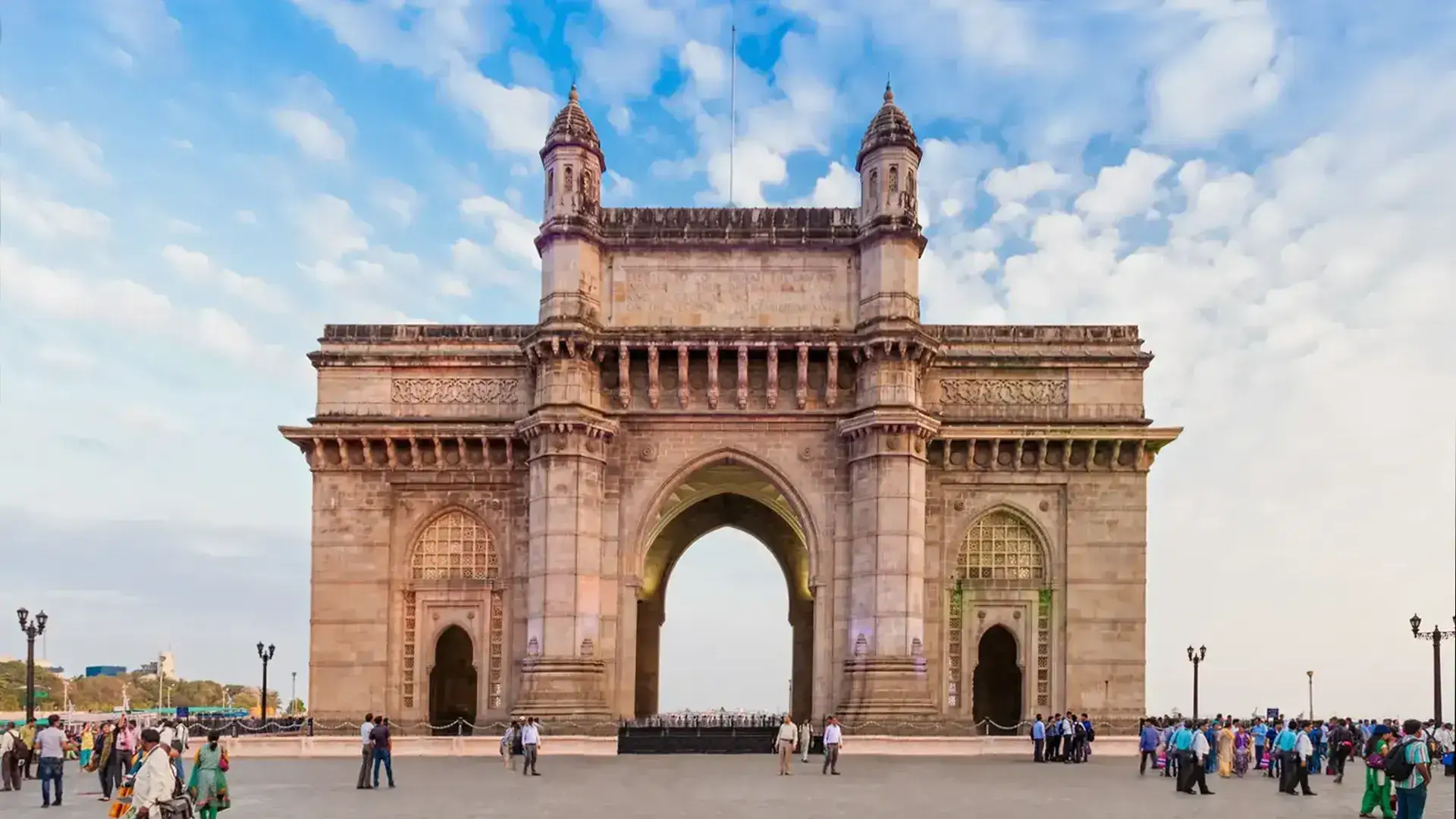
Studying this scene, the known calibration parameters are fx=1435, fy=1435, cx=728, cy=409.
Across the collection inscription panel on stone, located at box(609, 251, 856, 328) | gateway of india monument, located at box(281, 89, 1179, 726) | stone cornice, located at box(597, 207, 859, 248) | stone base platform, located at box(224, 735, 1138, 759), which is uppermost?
stone cornice, located at box(597, 207, 859, 248)

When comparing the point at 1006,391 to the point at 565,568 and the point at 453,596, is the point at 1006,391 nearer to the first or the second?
the point at 565,568

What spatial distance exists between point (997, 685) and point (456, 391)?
17.4 meters

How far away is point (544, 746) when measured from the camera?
32.3m

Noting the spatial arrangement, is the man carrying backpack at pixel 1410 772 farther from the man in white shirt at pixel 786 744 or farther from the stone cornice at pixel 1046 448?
the stone cornice at pixel 1046 448

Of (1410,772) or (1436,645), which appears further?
(1436,645)

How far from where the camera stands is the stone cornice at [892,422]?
34.8m

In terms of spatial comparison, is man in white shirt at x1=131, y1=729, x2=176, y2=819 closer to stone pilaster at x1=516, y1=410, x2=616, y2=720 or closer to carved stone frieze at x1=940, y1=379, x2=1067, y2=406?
stone pilaster at x1=516, y1=410, x2=616, y2=720

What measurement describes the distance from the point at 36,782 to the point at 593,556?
13.0m

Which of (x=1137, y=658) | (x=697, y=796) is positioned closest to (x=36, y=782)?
(x=697, y=796)

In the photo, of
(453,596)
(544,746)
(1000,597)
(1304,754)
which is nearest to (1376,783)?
(1304,754)

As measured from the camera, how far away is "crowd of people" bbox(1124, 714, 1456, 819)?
17547 mm

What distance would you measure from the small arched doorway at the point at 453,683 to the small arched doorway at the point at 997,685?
1420cm

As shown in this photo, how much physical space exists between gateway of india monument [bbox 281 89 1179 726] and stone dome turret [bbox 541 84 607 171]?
96mm

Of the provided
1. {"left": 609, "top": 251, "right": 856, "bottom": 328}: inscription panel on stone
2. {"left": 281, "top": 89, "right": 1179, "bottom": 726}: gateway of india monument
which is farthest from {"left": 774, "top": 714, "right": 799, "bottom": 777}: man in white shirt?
{"left": 609, "top": 251, "right": 856, "bottom": 328}: inscription panel on stone
